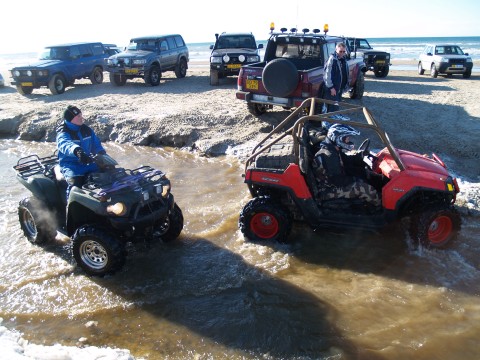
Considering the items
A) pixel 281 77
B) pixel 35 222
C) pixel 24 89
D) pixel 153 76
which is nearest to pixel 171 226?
pixel 35 222

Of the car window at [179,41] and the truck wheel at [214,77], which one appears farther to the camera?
the car window at [179,41]

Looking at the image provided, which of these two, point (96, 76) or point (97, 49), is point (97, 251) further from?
point (97, 49)

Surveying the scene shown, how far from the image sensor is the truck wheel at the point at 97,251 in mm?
4238

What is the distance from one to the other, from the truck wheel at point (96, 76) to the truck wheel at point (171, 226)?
12565mm

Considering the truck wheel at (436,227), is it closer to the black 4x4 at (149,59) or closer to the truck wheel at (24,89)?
the black 4x4 at (149,59)

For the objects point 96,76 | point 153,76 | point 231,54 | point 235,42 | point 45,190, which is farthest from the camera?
point 96,76

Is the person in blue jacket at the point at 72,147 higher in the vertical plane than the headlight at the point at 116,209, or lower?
higher

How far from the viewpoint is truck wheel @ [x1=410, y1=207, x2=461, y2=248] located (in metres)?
4.70

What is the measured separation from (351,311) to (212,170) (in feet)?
14.5

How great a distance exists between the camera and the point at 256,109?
969 cm

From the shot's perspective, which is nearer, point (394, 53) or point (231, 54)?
point (231, 54)

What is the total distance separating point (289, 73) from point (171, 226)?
4.29 m

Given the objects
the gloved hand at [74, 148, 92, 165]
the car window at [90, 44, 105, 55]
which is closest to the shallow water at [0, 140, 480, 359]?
the gloved hand at [74, 148, 92, 165]

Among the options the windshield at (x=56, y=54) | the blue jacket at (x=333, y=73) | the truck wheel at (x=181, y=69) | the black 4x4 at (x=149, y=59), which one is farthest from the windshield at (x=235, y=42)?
the blue jacket at (x=333, y=73)
